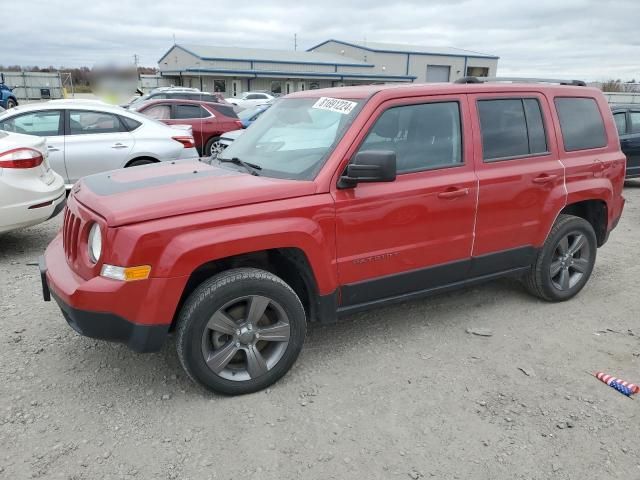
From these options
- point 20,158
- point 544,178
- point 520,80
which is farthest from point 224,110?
point 544,178

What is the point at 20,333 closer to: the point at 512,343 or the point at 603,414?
the point at 512,343

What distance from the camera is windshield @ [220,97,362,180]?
3469mm

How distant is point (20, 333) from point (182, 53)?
53210 mm

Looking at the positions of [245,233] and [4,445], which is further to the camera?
[245,233]

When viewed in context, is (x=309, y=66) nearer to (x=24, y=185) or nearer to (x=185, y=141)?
(x=185, y=141)

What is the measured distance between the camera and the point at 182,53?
172 ft

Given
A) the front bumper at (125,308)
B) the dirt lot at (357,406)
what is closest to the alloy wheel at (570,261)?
the dirt lot at (357,406)

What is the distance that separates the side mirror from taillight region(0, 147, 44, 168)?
12.8 feet

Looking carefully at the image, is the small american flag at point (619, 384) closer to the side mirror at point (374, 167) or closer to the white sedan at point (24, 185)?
the side mirror at point (374, 167)

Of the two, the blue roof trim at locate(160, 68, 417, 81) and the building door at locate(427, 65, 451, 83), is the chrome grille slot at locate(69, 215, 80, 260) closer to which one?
the blue roof trim at locate(160, 68, 417, 81)

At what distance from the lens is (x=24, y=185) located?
5402 millimetres

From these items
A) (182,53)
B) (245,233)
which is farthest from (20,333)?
(182,53)

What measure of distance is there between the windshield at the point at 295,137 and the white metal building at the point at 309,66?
120 feet

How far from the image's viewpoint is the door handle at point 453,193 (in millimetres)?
3671
